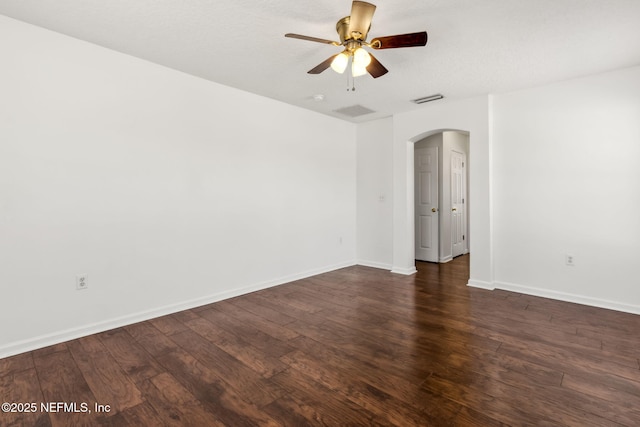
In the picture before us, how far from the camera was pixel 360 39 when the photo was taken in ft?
7.58

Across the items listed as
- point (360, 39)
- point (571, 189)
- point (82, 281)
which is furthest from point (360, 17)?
point (571, 189)

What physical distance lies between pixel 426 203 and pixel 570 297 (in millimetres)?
2905

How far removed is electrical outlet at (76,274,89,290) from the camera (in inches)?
110

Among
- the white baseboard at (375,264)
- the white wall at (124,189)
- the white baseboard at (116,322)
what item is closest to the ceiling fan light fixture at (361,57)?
the white wall at (124,189)

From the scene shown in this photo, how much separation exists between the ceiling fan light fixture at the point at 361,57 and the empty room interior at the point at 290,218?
15 millimetres

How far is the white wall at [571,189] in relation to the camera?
3.35 meters

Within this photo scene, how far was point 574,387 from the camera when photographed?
2.00m

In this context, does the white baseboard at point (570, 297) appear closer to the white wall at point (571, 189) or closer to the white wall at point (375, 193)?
the white wall at point (571, 189)

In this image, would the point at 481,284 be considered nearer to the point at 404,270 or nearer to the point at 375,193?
the point at 404,270

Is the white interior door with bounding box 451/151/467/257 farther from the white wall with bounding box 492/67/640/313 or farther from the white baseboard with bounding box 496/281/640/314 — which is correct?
the white baseboard with bounding box 496/281/640/314

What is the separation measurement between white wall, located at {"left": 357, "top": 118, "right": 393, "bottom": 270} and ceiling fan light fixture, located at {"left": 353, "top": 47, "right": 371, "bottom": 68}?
3018 millimetres

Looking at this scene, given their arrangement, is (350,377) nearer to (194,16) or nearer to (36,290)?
(36,290)

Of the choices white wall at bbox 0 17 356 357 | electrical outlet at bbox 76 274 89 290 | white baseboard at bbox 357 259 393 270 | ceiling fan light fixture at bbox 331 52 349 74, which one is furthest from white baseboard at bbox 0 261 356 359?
ceiling fan light fixture at bbox 331 52 349 74

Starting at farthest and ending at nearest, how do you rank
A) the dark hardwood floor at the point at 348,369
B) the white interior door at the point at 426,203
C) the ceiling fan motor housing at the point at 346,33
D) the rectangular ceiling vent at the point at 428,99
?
the white interior door at the point at 426,203
the rectangular ceiling vent at the point at 428,99
the ceiling fan motor housing at the point at 346,33
the dark hardwood floor at the point at 348,369
